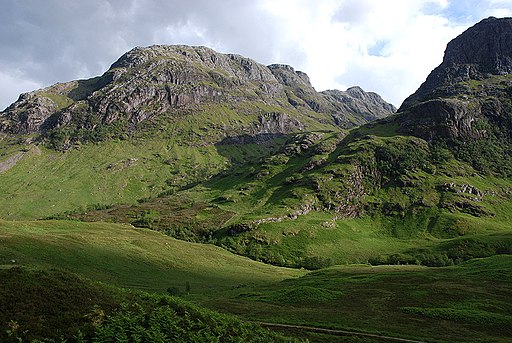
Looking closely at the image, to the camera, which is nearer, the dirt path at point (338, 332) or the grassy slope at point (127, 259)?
the dirt path at point (338, 332)

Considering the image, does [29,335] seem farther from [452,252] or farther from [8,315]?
[452,252]

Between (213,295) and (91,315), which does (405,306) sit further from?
(91,315)

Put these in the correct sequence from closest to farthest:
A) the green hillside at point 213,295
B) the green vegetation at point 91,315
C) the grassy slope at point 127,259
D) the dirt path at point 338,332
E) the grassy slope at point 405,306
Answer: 1. the green vegetation at point 91,315
2. the green hillside at point 213,295
3. the dirt path at point 338,332
4. the grassy slope at point 405,306
5. the grassy slope at point 127,259

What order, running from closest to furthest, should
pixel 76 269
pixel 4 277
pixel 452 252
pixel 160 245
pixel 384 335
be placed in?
pixel 4 277
pixel 384 335
pixel 76 269
pixel 160 245
pixel 452 252

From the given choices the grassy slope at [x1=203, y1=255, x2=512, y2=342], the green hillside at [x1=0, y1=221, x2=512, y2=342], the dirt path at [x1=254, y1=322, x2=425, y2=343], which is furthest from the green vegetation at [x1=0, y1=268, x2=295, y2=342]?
the grassy slope at [x1=203, y1=255, x2=512, y2=342]

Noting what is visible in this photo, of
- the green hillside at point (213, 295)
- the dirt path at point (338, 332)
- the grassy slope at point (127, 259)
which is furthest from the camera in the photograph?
the grassy slope at point (127, 259)

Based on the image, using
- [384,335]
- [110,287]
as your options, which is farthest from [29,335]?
[384,335]

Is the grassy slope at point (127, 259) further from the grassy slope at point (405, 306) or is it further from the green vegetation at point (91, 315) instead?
the green vegetation at point (91, 315)

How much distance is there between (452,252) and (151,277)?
14870 centimetres

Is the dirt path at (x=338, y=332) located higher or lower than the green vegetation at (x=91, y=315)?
lower

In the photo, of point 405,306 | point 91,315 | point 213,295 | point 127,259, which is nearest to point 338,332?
point 405,306

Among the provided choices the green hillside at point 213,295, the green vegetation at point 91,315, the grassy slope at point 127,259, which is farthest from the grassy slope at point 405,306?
the grassy slope at point 127,259

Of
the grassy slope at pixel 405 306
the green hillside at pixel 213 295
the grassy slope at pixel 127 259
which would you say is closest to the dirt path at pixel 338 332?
the green hillside at pixel 213 295

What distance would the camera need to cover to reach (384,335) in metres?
44.0
